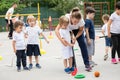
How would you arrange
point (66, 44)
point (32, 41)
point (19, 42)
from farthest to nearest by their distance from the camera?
point (32, 41)
point (19, 42)
point (66, 44)

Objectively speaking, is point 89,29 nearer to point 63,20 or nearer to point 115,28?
point 115,28

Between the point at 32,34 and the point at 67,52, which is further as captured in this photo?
the point at 32,34

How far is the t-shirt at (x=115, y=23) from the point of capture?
952 centimetres

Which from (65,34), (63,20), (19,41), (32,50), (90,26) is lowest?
(32,50)

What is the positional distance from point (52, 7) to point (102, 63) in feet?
98.9

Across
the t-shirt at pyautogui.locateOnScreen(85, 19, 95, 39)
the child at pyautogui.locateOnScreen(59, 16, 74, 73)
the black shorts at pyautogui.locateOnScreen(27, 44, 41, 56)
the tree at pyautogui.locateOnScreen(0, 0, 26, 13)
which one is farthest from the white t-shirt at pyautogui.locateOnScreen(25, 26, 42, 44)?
the tree at pyautogui.locateOnScreen(0, 0, 26, 13)

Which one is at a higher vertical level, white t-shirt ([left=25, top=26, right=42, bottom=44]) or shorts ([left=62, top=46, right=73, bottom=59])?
white t-shirt ([left=25, top=26, right=42, bottom=44])

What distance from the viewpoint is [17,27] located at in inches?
365

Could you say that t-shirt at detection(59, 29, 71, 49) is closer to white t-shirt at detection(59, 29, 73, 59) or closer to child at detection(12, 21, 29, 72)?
white t-shirt at detection(59, 29, 73, 59)


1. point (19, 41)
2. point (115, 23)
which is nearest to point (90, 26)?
point (115, 23)

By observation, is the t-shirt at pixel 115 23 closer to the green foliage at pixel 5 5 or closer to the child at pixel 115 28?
the child at pixel 115 28

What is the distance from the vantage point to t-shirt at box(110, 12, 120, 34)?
952 centimetres

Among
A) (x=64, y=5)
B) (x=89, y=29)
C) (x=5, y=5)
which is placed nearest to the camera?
(x=89, y=29)

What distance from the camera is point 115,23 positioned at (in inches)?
378
